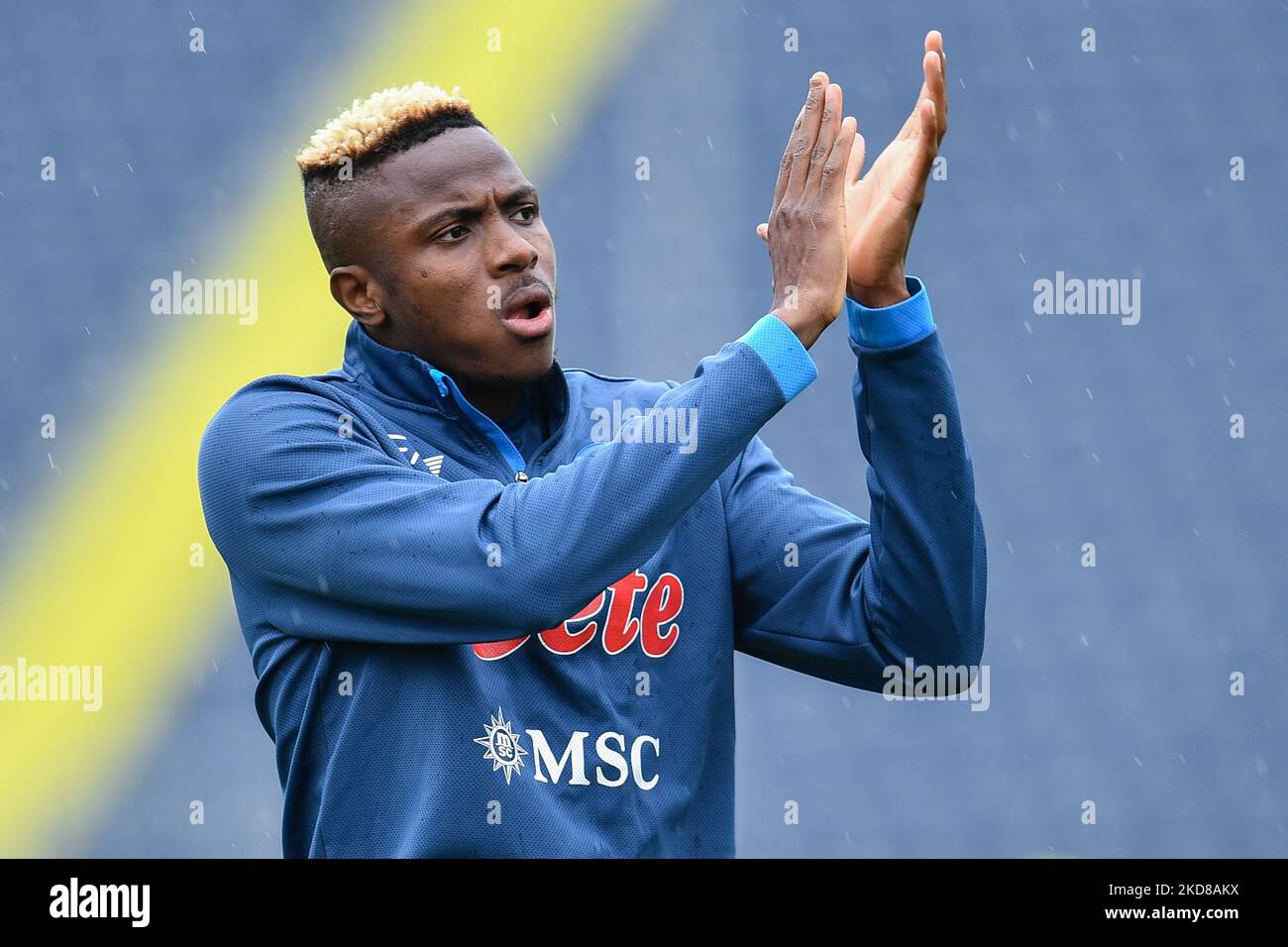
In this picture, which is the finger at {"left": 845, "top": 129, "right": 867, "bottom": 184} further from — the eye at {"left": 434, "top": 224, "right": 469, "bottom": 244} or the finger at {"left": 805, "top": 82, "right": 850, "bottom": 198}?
the eye at {"left": 434, "top": 224, "right": 469, "bottom": 244}

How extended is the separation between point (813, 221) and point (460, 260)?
58 cm

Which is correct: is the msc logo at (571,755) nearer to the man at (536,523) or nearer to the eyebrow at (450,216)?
the man at (536,523)

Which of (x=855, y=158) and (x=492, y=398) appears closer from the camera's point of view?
(x=855, y=158)

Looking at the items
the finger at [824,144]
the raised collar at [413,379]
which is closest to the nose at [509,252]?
the raised collar at [413,379]

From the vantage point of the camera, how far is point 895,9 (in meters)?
5.86

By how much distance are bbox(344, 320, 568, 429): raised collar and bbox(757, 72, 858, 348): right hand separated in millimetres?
483

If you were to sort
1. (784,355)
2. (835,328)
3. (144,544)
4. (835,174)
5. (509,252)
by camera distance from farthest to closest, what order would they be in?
(835,328) → (144,544) → (509,252) → (835,174) → (784,355)

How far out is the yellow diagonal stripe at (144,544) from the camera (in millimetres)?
5398

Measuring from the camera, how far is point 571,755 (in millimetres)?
2324

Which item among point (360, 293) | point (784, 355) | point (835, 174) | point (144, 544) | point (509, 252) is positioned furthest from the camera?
point (144, 544)

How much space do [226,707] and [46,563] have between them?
734mm

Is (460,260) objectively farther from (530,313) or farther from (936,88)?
(936,88)

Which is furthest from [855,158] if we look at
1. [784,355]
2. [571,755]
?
[571,755]

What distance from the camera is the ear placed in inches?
104
